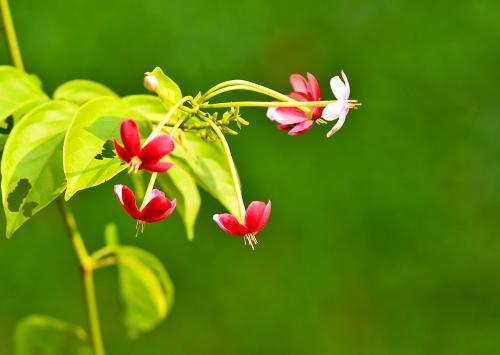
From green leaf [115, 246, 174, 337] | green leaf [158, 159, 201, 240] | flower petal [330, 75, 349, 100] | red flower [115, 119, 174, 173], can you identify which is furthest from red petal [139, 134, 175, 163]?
green leaf [115, 246, 174, 337]

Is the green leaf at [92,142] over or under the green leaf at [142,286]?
over

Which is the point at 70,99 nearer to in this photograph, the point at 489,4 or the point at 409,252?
the point at 409,252

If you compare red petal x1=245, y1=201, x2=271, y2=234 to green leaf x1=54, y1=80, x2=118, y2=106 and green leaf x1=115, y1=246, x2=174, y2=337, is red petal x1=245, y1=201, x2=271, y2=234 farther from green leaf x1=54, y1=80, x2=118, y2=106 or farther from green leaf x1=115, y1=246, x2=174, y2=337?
green leaf x1=115, y1=246, x2=174, y2=337

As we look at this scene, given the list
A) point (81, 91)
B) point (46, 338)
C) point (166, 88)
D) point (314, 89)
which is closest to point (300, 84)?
point (314, 89)

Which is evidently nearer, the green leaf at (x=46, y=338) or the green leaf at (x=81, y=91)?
the green leaf at (x=81, y=91)

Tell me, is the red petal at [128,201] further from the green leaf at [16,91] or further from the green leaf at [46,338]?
the green leaf at [46,338]

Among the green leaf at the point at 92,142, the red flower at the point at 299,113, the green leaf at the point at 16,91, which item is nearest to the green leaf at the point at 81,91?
the green leaf at the point at 16,91
